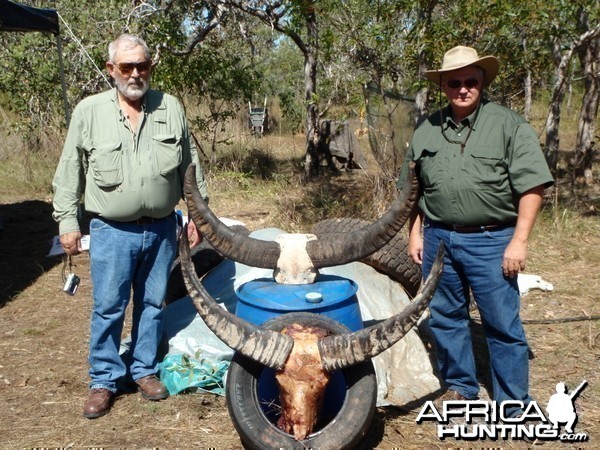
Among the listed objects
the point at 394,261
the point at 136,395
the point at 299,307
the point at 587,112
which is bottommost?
the point at 136,395

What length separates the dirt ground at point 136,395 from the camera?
12.0 ft

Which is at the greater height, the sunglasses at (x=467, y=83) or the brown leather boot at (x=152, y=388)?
the sunglasses at (x=467, y=83)

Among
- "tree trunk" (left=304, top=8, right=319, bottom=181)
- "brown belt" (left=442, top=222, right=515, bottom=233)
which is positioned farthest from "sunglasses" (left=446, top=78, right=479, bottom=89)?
"tree trunk" (left=304, top=8, right=319, bottom=181)

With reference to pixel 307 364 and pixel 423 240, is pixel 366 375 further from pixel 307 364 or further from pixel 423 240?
pixel 423 240

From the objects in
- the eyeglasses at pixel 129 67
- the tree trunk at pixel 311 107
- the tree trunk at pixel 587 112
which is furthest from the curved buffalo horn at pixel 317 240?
the tree trunk at pixel 587 112

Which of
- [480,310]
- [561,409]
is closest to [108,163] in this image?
[480,310]

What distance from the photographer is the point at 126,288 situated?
388 cm

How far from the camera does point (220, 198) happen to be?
9836 millimetres

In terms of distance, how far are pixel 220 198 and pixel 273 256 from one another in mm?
6347

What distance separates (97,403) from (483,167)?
2573mm

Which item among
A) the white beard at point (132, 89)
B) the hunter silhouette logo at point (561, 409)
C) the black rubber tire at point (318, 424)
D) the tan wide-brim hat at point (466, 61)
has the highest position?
the tan wide-brim hat at point (466, 61)

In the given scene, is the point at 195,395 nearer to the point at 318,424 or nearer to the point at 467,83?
the point at 318,424

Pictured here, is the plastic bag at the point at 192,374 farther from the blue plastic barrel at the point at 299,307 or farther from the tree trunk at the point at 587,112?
the tree trunk at the point at 587,112

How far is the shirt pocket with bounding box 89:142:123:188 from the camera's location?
12.0 ft
